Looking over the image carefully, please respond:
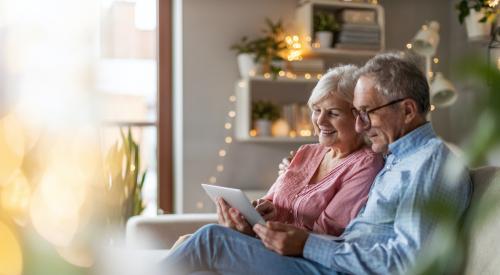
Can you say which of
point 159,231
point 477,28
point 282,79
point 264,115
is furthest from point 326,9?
point 159,231

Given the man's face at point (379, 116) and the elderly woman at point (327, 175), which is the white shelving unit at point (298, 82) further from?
the man's face at point (379, 116)

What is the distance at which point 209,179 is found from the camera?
415cm

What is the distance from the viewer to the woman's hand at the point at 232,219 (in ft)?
6.40

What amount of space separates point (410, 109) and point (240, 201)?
0.55m

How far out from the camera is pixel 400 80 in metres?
1.73

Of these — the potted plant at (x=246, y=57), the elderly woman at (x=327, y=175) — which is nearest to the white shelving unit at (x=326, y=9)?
the potted plant at (x=246, y=57)

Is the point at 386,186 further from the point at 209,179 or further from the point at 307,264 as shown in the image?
the point at 209,179

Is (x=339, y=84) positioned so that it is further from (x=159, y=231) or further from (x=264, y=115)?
(x=264, y=115)

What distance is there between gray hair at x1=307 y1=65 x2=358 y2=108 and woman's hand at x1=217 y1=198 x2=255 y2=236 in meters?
0.48

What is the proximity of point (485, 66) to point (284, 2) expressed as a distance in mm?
4130

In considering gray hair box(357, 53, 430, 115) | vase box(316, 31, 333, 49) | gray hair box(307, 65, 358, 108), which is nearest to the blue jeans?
gray hair box(357, 53, 430, 115)

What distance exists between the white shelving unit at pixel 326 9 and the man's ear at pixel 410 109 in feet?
7.74

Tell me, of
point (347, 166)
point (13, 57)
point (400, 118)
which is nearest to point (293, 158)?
point (347, 166)

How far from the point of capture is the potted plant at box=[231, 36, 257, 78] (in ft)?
13.0
